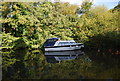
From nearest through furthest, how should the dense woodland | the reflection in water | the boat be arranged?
the reflection in water < the boat < the dense woodland

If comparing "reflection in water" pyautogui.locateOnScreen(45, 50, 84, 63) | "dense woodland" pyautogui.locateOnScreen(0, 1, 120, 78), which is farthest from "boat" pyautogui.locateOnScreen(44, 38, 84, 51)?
"reflection in water" pyautogui.locateOnScreen(45, 50, 84, 63)

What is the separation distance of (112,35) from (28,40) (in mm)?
10144

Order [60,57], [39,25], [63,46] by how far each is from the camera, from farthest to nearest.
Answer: [39,25] → [63,46] → [60,57]

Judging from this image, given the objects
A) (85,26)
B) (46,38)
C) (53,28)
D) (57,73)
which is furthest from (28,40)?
(57,73)

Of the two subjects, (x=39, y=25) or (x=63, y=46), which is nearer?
(x=63, y=46)

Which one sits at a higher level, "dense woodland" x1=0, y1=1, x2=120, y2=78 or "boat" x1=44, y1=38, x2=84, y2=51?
"dense woodland" x1=0, y1=1, x2=120, y2=78

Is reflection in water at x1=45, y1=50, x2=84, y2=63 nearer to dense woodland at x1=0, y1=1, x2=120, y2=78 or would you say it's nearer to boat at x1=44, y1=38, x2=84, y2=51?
boat at x1=44, y1=38, x2=84, y2=51

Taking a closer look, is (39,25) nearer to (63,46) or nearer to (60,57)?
(63,46)

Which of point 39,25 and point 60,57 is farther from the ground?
point 39,25

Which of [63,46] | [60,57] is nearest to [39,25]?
[63,46]

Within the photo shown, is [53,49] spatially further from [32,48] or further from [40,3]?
[40,3]

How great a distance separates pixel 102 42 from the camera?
45.5 feet

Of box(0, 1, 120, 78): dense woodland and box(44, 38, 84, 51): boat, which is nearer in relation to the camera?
box(44, 38, 84, 51): boat

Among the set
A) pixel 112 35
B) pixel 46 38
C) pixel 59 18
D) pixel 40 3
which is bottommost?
pixel 46 38
